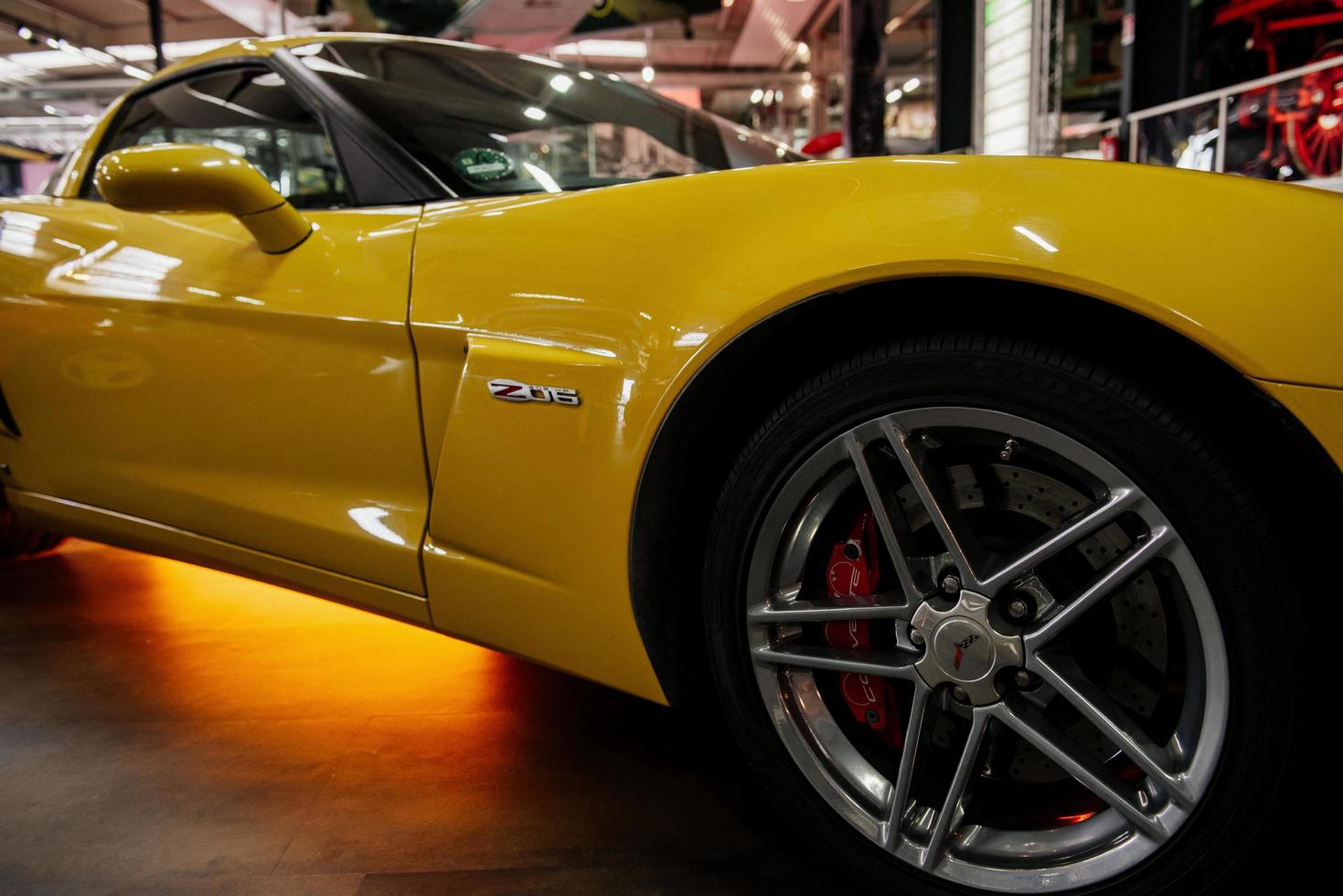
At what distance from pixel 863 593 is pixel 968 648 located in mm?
148

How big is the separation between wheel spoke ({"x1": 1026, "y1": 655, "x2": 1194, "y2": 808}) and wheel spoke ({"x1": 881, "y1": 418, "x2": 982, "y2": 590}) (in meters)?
0.11

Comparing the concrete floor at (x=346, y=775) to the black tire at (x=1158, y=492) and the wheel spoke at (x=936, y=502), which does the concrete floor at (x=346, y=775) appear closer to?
the black tire at (x=1158, y=492)

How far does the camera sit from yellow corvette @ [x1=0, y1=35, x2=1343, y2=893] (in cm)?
78

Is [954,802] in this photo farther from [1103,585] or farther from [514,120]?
[514,120]

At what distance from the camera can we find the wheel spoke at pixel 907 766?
0.94 m

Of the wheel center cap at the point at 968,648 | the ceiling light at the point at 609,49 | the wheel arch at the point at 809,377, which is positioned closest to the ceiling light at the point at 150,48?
the ceiling light at the point at 609,49

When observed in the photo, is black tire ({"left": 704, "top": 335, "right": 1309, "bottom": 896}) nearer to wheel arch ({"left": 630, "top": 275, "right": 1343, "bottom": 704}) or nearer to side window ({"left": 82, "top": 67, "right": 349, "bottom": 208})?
wheel arch ({"left": 630, "top": 275, "right": 1343, "bottom": 704})

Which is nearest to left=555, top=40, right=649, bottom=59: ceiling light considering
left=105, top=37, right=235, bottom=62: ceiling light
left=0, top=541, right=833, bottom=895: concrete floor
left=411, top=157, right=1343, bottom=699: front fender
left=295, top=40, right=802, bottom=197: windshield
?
left=105, top=37, right=235, bottom=62: ceiling light

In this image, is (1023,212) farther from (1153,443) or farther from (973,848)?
(973,848)

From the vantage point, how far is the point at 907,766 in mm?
948

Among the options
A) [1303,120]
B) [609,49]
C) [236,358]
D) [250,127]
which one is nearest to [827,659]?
[236,358]

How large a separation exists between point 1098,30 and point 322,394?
10.8m

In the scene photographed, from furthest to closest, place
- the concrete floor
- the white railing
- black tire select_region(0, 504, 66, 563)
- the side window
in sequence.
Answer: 1. the white railing
2. black tire select_region(0, 504, 66, 563)
3. the side window
4. the concrete floor

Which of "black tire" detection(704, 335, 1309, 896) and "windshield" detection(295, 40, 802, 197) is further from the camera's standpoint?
"windshield" detection(295, 40, 802, 197)
